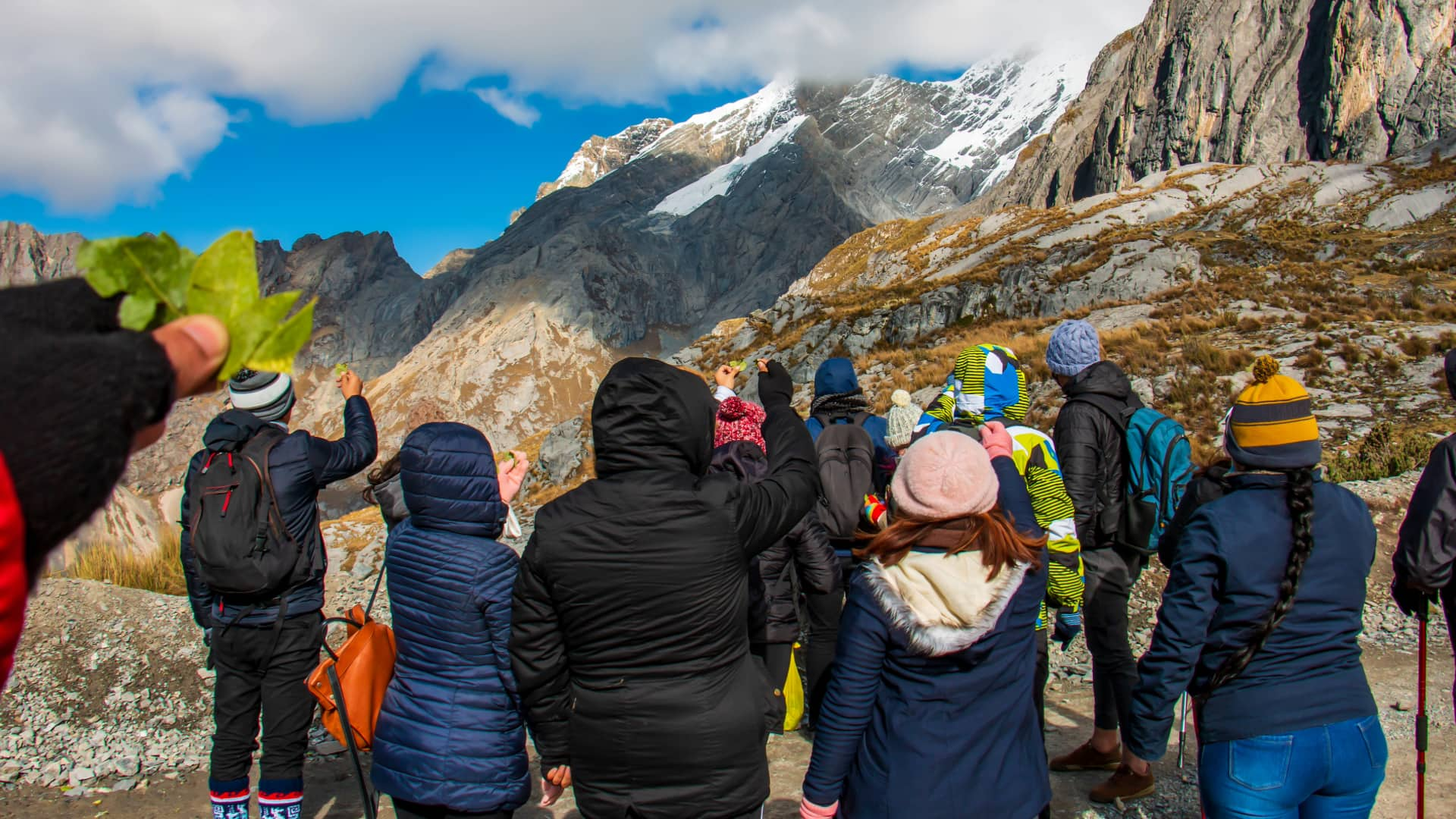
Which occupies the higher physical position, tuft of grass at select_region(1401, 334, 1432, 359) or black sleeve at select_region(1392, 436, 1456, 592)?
tuft of grass at select_region(1401, 334, 1432, 359)

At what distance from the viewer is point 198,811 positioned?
4.96 metres

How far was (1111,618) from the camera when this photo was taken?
445 centimetres

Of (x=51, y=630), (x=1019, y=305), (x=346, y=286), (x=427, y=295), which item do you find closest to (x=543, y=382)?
(x=427, y=295)

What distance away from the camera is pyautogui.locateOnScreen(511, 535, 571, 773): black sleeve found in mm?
2693

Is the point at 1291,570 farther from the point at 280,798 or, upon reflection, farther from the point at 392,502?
the point at 280,798

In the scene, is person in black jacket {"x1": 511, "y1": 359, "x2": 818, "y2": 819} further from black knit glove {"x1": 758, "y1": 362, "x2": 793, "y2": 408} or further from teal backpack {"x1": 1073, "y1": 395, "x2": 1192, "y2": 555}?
teal backpack {"x1": 1073, "y1": 395, "x2": 1192, "y2": 555}

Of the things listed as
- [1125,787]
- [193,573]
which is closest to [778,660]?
[1125,787]

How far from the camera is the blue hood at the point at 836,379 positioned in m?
5.29

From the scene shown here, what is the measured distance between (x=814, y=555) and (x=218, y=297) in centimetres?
408

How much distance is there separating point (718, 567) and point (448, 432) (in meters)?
1.34

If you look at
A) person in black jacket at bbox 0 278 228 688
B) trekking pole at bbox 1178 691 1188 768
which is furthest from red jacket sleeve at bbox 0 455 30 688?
trekking pole at bbox 1178 691 1188 768

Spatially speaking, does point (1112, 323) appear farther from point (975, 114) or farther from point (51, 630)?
point (975, 114)

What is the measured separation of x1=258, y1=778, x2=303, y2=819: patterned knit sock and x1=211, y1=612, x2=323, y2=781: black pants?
1.4 inches

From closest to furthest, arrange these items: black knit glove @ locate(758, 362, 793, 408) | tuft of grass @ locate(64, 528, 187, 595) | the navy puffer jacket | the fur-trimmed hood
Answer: the fur-trimmed hood → the navy puffer jacket → black knit glove @ locate(758, 362, 793, 408) → tuft of grass @ locate(64, 528, 187, 595)
